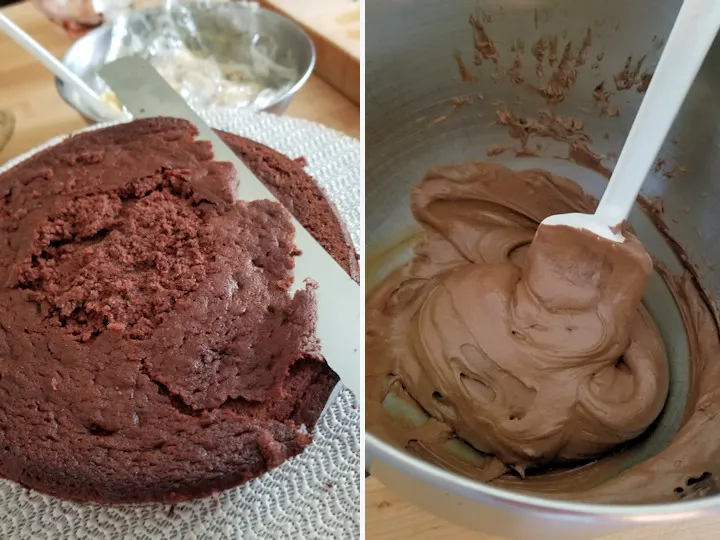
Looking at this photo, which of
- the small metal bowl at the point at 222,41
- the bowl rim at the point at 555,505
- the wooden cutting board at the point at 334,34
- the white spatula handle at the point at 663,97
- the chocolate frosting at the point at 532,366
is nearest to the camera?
the bowl rim at the point at 555,505

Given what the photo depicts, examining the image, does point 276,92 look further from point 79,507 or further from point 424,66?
point 79,507

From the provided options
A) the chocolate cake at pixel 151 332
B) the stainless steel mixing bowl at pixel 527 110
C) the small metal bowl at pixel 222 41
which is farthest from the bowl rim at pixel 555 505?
the small metal bowl at pixel 222 41

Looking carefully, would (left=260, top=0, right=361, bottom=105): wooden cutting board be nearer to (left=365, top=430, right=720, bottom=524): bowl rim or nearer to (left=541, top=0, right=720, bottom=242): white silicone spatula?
(left=541, top=0, right=720, bottom=242): white silicone spatula

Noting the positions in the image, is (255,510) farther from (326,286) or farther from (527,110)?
(527,110)

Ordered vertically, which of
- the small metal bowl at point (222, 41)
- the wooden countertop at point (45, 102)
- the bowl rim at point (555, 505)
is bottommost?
the wooden countertop at point (45, 102)

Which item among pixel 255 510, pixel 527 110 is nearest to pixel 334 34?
pixel 527 110

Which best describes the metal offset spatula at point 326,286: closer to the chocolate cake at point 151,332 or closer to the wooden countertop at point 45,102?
the chocolate cake at point 151,332

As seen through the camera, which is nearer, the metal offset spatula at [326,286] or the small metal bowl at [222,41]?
the metal offset spatula at [326,286]

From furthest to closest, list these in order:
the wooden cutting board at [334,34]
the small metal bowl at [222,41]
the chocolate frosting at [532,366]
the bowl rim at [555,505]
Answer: the wooden cutting board at [334,34] < the small metal bowl at [222,41] < the chocolate frosting at [532,366] < the bowl rim at [555,505]
